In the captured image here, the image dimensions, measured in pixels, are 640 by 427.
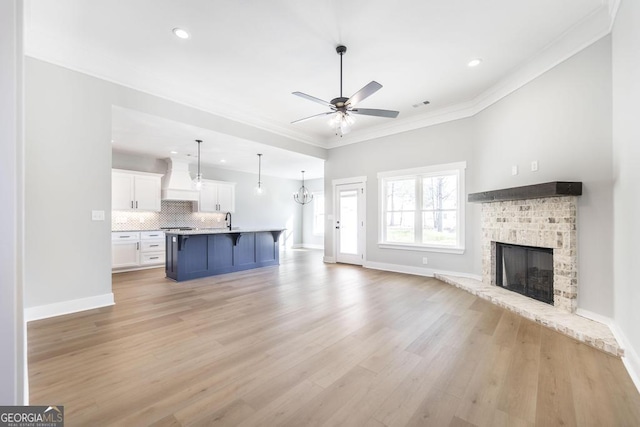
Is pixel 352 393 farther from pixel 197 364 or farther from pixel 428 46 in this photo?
pixel 428 46

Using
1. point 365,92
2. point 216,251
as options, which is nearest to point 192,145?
point 216,251

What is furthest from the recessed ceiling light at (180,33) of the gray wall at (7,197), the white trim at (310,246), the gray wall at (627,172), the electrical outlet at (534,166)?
the white trim at (310,246)

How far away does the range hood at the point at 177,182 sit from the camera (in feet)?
24.0

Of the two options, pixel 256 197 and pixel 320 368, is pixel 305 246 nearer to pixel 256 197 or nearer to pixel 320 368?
pixel 256 197

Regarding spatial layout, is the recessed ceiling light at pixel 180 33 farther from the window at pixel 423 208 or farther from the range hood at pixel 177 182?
the range hood at pixel 177 182

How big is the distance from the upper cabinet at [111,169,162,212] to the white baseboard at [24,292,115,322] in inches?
142

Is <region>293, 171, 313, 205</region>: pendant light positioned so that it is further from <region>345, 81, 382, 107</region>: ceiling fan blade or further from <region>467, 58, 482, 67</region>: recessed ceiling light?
<region>345, 81, 382, 107</region>: ceiling fan blade

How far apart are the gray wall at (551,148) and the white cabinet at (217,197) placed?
560 centimetres

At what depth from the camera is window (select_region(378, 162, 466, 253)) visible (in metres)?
5.27

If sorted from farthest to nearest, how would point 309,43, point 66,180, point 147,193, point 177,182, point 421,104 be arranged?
point 177,182 → point 147,193 → point 421,104 → point 66,180 → point 309,43

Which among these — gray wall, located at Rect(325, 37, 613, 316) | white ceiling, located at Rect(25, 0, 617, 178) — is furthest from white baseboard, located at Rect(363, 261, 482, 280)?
white ceiling, located at Rect(25, 0, 617, 178)

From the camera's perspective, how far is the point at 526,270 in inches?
157

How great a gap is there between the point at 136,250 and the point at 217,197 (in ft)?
9.06

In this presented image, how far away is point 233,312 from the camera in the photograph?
347cm
